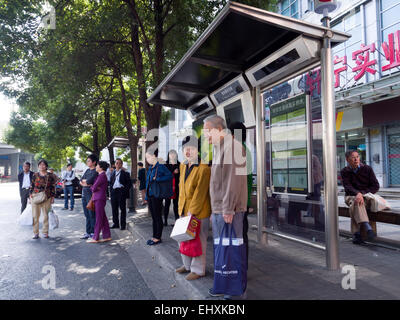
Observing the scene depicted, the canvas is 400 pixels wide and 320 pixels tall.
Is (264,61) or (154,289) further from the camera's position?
(264,61)

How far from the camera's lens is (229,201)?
3051mm

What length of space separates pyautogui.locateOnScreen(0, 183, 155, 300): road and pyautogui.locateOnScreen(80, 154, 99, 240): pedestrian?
362mm

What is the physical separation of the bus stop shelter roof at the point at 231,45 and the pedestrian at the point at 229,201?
1549 millimetres

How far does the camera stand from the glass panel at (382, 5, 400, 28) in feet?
47.1

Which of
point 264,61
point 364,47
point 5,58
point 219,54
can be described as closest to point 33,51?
point 5,58

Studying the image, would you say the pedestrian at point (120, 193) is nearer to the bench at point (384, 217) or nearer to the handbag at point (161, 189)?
the handbag at point (161, 189)

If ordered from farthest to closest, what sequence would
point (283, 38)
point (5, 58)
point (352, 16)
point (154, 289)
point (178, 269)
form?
point (352, 16), point (5, 58), point (283, 38), point (178, 269), point (154, 289)

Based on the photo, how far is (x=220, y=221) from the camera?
3.17 meters

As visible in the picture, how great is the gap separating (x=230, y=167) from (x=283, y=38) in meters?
2.38

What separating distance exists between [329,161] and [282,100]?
149 centimetres

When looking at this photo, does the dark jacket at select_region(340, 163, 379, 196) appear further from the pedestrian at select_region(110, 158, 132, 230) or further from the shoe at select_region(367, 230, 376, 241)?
the pedestrian at select_region(110, 158, 132, 230)

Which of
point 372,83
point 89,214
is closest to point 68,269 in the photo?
point 89,214
